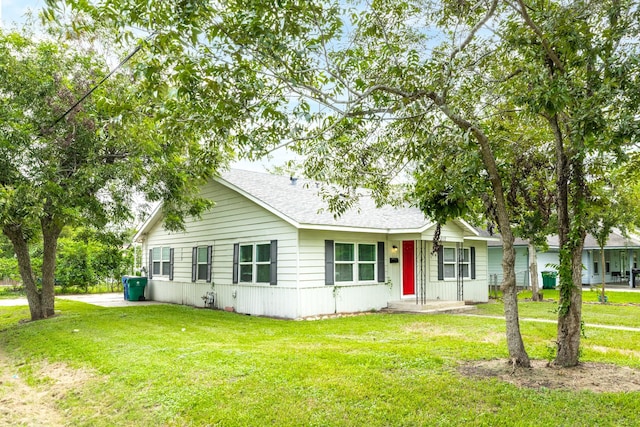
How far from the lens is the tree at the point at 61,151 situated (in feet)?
34.8

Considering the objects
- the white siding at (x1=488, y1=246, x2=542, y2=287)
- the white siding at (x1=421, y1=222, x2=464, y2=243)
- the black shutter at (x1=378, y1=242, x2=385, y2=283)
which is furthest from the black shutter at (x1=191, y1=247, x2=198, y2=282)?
the white siding at (x1=488, y1=246, x2=542, y2=287)

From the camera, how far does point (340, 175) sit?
316 inches

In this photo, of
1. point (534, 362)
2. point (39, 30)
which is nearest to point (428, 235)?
point (534, 362)

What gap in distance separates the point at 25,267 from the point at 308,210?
25.4 feet

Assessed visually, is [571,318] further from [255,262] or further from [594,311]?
[594,311]

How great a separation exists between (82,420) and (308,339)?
4.58 metres

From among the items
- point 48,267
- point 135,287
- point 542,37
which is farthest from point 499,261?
point 542,37

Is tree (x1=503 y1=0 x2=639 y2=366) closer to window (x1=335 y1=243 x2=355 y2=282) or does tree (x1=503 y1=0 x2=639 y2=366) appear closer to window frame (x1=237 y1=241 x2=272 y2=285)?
window (x1=335 y1=243 x2=355 y2=282)

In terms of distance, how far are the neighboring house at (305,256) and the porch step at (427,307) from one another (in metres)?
0.30

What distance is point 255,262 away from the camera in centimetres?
1394

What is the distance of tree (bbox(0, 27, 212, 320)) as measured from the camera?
418 inches

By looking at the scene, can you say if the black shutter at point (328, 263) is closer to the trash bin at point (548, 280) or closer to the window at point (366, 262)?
the window at point (366, 262)

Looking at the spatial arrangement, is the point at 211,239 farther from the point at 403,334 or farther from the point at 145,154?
the point at 403,334

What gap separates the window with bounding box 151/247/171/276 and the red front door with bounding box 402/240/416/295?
8.86 m
